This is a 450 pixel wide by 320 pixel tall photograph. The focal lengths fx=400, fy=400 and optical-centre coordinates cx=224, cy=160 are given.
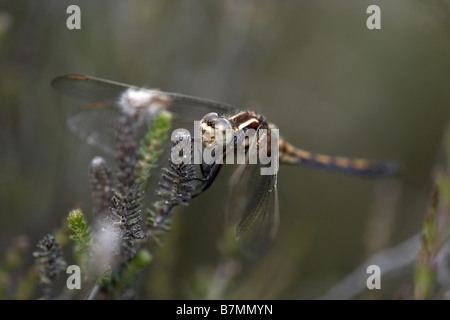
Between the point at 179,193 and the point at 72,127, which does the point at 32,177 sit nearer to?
the point at 72,127

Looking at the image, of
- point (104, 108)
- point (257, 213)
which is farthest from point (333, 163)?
point (104, 108)

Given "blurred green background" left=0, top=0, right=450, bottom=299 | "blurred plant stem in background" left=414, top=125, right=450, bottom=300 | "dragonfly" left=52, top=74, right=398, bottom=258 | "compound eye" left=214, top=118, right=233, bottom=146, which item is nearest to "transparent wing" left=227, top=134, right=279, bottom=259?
"dragonfly" left=52, top=74, right=398, bottom=258

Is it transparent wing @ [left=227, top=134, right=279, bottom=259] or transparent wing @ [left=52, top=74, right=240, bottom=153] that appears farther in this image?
transparent wing @ [left=52, top=74, right=240, bottom=153]

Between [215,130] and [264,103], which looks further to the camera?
[264,103]

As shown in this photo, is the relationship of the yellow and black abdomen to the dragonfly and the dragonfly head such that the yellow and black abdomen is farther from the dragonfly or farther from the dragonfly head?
the dragonfly head

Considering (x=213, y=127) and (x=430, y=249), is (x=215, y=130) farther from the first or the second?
(x=430, y=249)

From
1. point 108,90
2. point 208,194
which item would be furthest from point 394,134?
point 108,90

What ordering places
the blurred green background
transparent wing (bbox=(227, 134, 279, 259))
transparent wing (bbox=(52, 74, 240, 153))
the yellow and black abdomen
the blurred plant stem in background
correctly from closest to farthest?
the blurred plant stem in background < transparent wing (bbox=(227, 134, 279, 259)) < transparent wing (bbox=(52, 74, 240, 153)) < the yellow and black abdomen < the blurred green background

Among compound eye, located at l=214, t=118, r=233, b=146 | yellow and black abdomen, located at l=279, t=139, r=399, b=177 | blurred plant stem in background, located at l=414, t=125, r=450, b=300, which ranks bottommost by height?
blurred plant stem in background, located at l=414, t=125, r=450, b=300
